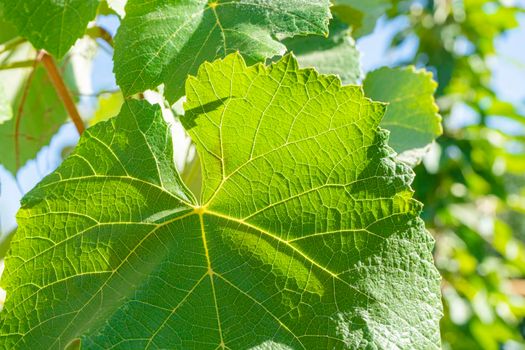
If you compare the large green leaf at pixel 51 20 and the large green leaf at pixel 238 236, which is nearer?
the large green leaf at pixel 238 236

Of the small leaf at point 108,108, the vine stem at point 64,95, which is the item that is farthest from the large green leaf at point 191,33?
the small leaf at point 108,108

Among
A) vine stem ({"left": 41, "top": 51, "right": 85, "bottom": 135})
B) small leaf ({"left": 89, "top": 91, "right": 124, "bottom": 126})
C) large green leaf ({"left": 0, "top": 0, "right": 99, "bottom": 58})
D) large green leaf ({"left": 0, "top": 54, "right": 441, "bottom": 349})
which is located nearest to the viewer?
large green leaf ({"left": 0, "top": 54, "right": 441, "bottom": 349})

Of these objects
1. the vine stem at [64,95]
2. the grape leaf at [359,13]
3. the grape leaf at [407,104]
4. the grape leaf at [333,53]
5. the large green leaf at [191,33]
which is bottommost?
the grape leaf at [407,104]

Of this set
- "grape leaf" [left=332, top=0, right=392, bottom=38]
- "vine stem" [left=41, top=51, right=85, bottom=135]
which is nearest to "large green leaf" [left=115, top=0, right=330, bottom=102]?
"vine stem" [left=41, top=51, right=85, bottom=135]

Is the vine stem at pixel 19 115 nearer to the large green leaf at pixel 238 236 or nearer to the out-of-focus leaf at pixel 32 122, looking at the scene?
the out-of-focus leaf at pixel 32 122

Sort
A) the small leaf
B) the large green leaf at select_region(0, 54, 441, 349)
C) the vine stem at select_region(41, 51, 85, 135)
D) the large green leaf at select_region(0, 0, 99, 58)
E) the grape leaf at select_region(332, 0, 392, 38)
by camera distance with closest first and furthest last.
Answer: the large green leaf at select_region(0, 54, 441, 349)
the large green leaf at select_region(0, 0, 99, 58)
the vine stem at select_region(41, 51, 85, 135)
the grape leaf at select_region(332, 0, 392, 38)
the small leaf

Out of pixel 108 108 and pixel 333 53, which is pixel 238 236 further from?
pixel 108 108

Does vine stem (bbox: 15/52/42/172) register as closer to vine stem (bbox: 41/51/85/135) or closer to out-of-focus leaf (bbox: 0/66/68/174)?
out-of-focus leaf (bbox: 0/66/68/174)
